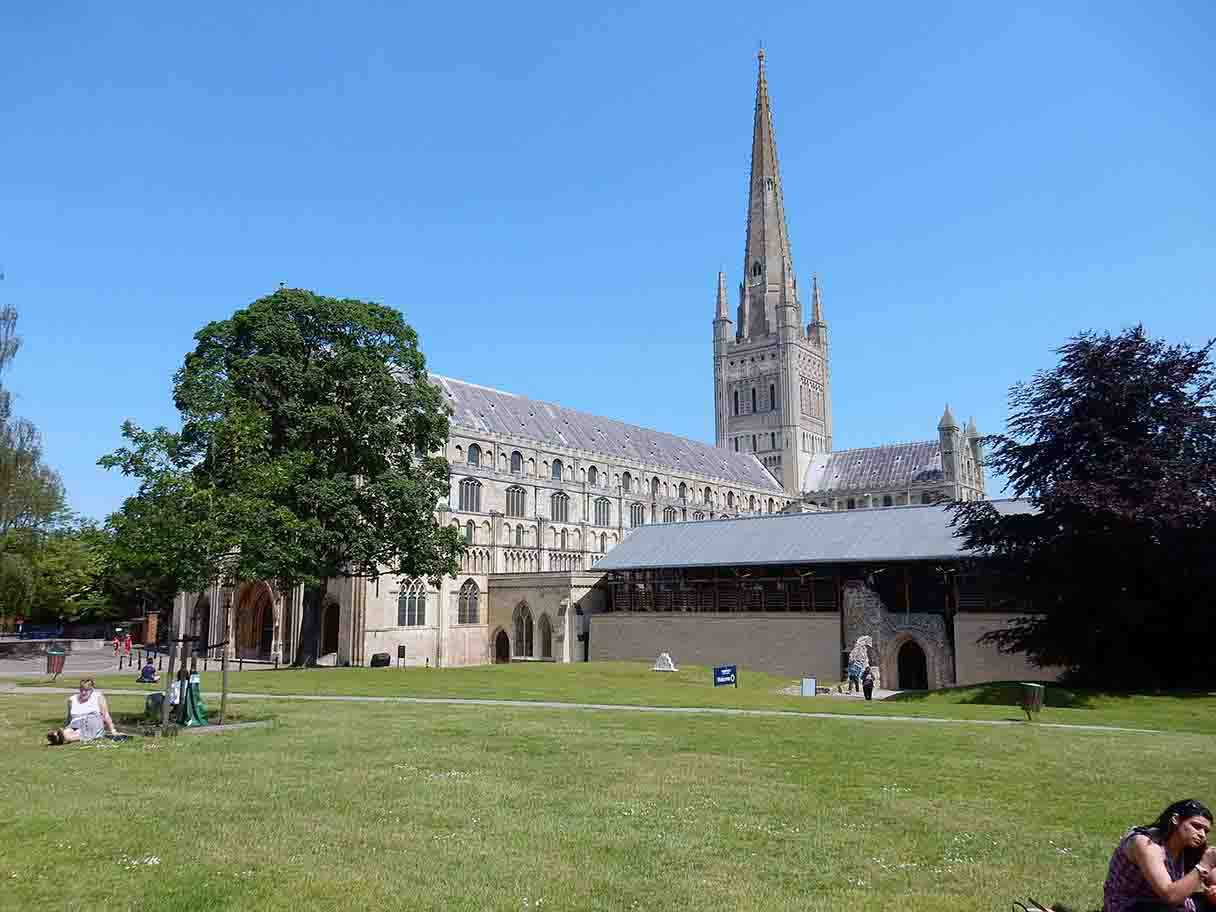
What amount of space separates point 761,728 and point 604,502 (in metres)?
64.9

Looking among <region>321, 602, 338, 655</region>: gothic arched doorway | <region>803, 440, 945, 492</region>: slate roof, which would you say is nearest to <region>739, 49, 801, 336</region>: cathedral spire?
<region>803, 440, 945, 492</region>: slate roof

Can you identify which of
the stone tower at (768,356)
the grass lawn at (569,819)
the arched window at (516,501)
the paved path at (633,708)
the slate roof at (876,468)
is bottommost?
the paved path at (633,708)

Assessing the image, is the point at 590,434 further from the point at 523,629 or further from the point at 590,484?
the point at 523,629

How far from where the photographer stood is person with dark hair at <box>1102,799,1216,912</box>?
26.7 feet

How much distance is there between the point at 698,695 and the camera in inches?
1330

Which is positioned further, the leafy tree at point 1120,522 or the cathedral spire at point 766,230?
the cathedral spire at point 766,230

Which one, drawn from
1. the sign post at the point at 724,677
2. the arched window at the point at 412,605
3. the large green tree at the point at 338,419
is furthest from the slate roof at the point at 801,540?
the large green tree at the point at 338,419

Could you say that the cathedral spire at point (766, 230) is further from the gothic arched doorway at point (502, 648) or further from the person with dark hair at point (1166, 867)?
the person with dark hair at point (1166, 867)

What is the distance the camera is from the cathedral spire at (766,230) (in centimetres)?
12425

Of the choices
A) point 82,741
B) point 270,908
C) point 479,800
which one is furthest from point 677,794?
point 82,741

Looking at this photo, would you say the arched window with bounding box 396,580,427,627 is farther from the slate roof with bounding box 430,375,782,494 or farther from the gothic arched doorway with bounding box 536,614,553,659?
the slate roof with bounding box 430,375,782,494

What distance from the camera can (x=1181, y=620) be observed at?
36.5 meters

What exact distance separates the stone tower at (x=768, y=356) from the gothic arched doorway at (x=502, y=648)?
57729 mm

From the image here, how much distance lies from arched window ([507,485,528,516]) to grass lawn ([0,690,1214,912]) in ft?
186
